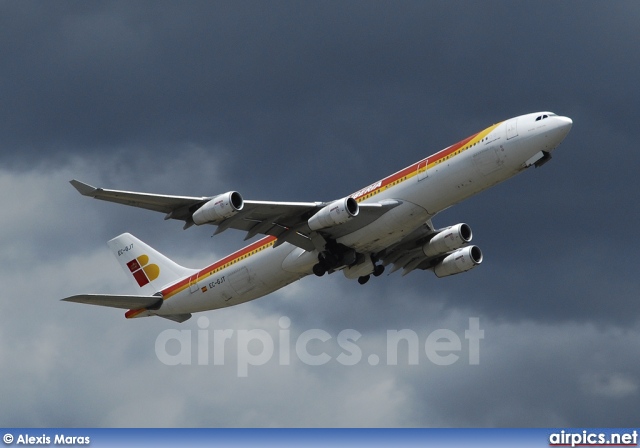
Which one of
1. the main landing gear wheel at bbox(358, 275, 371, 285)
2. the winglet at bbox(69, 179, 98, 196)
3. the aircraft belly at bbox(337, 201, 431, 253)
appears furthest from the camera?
the main landing gear wheel at bbox(358, 275, 371, 285)

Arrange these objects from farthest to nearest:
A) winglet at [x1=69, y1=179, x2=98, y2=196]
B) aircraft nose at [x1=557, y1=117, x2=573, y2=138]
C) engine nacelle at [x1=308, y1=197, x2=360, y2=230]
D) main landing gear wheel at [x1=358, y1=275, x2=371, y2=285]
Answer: main landing gear wheel at [x1=358, y1=275, x2=371, y2=285], engine nacelle at [x1=308, y1=197, x2=360, y2=230], aircraft nose at [x1=557, y1=117, x2=573, y2=138], winglet at [x1=69, y1=179, x2=98, y2=196]

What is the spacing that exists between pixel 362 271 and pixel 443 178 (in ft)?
33.9

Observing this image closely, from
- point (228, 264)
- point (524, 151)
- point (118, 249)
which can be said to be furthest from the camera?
point (118, 249)

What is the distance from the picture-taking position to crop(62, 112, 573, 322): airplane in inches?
2181

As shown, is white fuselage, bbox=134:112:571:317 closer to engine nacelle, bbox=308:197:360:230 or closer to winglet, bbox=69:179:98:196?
engine nacelle, bbox=308:197:360:230

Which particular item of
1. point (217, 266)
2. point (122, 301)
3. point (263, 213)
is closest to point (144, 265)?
point (122, 301)

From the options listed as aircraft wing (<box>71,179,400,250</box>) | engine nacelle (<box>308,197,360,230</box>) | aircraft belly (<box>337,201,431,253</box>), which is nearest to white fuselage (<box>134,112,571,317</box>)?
aircraft belly (<box>337,201,431,253</box>)

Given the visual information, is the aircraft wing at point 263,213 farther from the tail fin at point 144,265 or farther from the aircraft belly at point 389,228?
the tail fin at point 144,265

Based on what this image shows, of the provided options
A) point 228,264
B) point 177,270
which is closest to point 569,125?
point 228,264

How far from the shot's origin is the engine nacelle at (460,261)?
67875 millimetres

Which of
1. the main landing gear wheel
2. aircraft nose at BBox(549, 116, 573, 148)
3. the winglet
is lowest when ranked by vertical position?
the winglet

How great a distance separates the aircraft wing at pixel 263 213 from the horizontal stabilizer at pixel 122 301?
9.57 m

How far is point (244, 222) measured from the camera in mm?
59312

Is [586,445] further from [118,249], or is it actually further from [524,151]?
[118,249]
